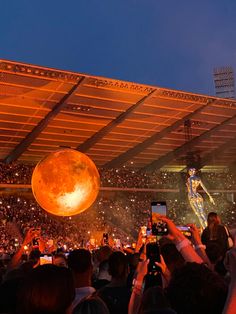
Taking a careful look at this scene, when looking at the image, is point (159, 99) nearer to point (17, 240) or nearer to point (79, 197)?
point (17, 240)

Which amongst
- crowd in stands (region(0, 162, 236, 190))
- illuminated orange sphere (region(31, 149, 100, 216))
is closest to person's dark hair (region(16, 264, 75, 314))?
illuminated orange sphere (region(31, 149, 100, 216))

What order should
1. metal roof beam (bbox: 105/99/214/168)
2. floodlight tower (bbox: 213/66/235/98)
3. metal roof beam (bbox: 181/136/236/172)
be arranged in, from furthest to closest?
1. floodlight tower (bbox: 213/66/235/98)
2. metal roof beam (bbox: 181/136/236/172)
3. metal roof beam (bbox: 105/99/214/168)

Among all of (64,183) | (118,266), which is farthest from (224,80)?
(118,266)

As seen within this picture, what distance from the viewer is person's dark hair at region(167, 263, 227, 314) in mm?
2084

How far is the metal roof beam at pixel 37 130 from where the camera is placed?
61.4ft

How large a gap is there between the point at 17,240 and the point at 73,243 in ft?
10.9

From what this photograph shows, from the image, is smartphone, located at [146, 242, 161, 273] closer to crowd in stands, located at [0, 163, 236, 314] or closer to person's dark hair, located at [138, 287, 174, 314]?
crowd in stands, located at [0, 163, 236, 314]

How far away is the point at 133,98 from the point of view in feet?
65.2

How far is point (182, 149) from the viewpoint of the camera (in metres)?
26.9

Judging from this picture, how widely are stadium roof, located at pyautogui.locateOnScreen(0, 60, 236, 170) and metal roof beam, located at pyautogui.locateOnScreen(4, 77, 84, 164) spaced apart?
4 cm

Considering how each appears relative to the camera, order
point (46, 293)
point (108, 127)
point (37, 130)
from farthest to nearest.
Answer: point (108, 127)
point (37, 130)
point (46, 293)

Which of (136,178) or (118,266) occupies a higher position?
(136,178)

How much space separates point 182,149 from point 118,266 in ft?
75.6

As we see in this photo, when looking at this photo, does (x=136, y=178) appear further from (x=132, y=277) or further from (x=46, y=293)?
(x=46, y=293)
